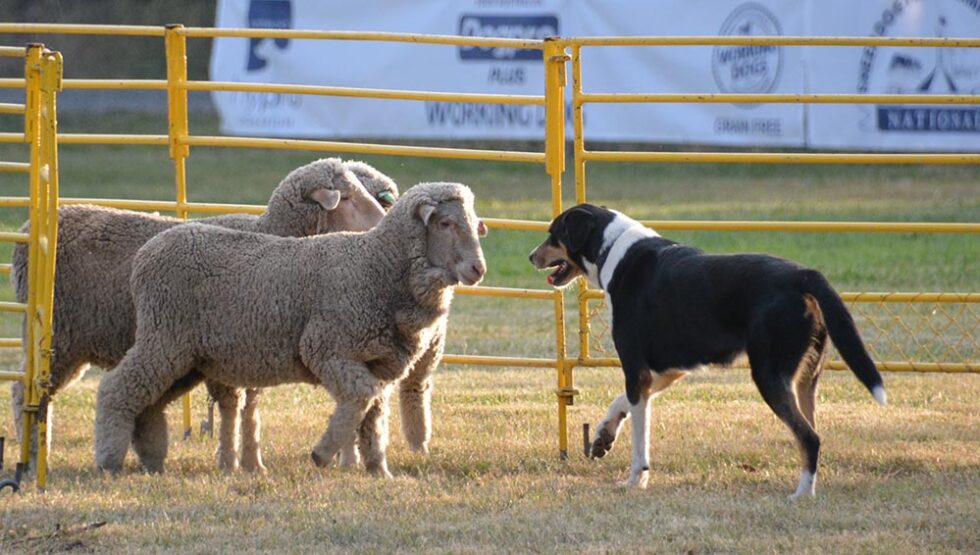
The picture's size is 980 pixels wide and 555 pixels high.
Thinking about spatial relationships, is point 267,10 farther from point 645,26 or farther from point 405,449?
point 405,449

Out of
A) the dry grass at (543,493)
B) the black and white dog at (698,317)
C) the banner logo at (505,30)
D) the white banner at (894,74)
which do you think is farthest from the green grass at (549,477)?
the banner logo at (505,30)

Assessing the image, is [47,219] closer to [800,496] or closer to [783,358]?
[783,358]

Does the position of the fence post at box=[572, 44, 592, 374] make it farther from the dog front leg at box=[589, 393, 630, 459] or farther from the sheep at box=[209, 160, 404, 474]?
the sheep at box=[209, 160, 404, 474]

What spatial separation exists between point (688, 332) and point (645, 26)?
11.1 meters

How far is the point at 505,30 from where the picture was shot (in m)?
17.1

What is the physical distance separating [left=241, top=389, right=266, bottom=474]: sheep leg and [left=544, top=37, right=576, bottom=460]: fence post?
1.36 metres

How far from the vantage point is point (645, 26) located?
16516mm

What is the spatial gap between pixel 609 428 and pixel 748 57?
10.7m

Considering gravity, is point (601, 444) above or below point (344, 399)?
below

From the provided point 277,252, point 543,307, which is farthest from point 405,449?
point 543,307

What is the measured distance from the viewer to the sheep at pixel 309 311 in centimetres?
603

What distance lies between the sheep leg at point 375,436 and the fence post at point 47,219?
1.29 meters

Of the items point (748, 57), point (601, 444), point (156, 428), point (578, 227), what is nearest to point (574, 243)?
point (578, 227)

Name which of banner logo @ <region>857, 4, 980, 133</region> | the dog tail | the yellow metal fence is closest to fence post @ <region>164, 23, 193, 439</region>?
the yellow metal fence
